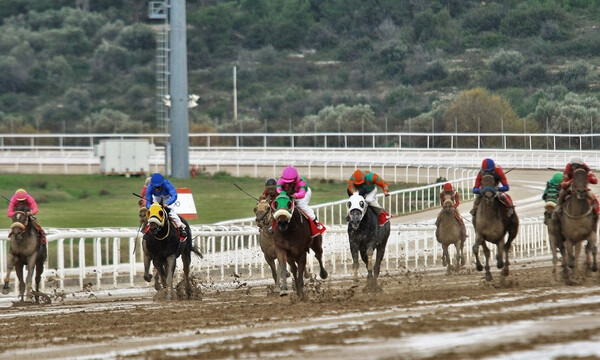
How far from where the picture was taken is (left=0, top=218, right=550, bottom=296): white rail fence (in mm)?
20344

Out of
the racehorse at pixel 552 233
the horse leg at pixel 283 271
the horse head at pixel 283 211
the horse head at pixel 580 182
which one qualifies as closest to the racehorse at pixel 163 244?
the horse leg at pixel 283 271

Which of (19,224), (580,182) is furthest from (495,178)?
(19,224)

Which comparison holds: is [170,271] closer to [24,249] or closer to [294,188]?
[24,249]

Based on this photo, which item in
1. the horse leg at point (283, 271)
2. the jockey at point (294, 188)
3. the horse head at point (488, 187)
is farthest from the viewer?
the horse head at point (488, 187)

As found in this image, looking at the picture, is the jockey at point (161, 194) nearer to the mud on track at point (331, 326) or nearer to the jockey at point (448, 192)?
the mud on track at point (331, 326)

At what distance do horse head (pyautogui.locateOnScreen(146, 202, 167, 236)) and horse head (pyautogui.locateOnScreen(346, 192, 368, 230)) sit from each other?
2.04m

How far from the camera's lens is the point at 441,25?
10006 centimetres

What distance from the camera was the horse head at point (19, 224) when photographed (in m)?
17.1

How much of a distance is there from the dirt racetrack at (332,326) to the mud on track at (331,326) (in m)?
0.01

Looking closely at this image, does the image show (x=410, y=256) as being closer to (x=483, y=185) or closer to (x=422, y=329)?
(x=483, y=185)

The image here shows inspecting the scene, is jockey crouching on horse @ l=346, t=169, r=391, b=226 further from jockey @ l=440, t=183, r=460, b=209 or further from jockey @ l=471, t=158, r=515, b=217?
jockey @ l=440, t=183, r=460, b=209

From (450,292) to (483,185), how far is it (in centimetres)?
235

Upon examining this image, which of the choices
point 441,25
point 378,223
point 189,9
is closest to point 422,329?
point 378,223

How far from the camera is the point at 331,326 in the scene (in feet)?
36.1
